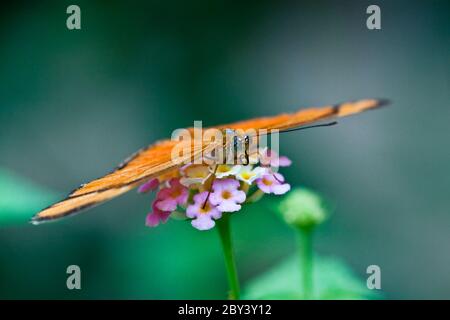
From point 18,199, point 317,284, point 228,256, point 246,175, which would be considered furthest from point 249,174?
point 18,199

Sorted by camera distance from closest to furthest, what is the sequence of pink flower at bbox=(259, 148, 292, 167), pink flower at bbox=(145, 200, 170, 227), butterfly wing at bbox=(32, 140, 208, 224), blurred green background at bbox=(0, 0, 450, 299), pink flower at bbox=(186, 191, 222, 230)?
butterfly wing at bbox=(32, 140, 208, 224)
pink flower at bbox=(186, 191, 222, 230)
pink flower at bbox=(145, 200, 170, 227)
pink flower at bbox=(259, 148, 292, 167)
blurred green background at bbox=(0, 0, 450, 299)

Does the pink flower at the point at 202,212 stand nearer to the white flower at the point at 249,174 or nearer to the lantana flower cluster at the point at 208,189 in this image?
the lantana flower cluster at the point at 208,189

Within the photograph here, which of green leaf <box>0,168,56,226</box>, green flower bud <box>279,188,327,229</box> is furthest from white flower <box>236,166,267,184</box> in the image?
green leaf <box>0,168,56,226</box>

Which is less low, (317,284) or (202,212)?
(202,212)

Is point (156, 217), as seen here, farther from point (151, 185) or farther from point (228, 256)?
point (228, 256)

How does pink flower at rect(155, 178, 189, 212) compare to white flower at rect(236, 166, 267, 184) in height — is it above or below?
below

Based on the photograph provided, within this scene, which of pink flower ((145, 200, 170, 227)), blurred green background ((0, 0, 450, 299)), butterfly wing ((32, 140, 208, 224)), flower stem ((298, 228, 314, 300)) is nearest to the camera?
butterfly wing ((32, 140, 208, 224))

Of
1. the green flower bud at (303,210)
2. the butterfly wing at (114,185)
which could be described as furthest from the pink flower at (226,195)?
the green flower bud at (303,210)

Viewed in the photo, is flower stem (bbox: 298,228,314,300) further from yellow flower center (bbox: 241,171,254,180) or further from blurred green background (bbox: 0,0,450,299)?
blurred green background (bbox: 0,0,450,299)
